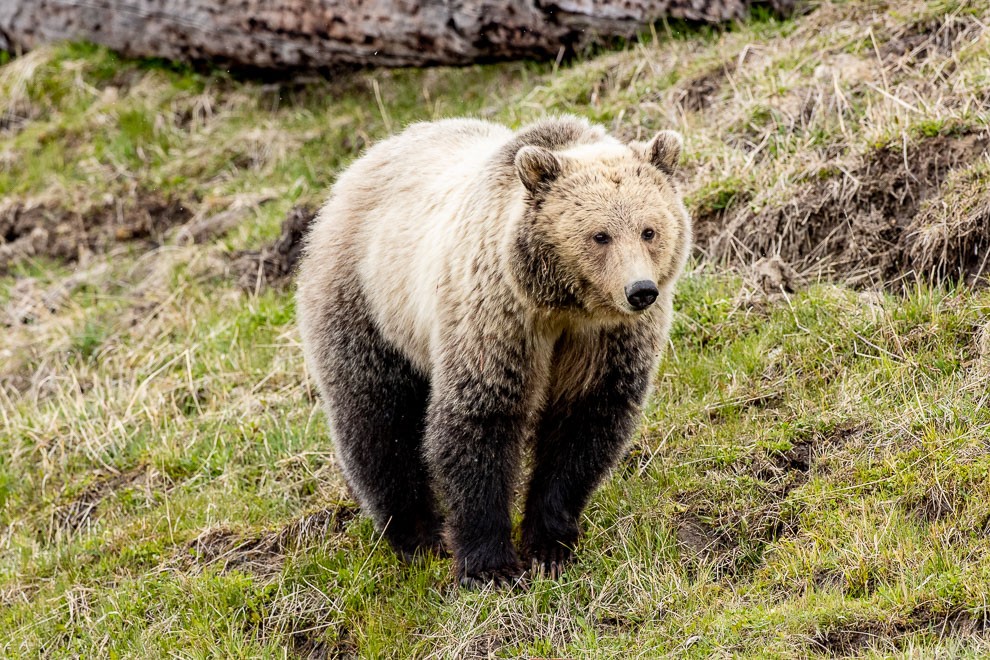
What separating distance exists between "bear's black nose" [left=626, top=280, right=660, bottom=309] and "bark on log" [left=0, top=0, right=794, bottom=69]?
5.22m

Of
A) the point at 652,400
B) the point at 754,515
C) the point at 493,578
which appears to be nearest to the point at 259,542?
the point at 493,578

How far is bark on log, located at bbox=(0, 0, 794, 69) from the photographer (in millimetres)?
9664

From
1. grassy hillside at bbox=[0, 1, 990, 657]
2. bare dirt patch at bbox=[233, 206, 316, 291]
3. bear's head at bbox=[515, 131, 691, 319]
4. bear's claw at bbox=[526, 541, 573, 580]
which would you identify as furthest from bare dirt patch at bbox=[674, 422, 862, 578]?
bare dirt patch at bbox=[233, 206, 316, 291]

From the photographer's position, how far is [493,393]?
5.49 metres

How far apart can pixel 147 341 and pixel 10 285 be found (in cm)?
194

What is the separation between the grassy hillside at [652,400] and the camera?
5.45 metres

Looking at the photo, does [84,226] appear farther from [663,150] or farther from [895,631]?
[895,631]

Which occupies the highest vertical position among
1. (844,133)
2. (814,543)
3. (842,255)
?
(844,133)

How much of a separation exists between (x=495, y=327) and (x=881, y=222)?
3.08 metres

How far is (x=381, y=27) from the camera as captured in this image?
9.95 m

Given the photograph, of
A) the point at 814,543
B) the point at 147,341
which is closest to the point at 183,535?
the point at 147,341

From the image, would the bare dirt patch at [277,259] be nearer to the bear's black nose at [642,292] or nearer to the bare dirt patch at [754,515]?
the bare dirt patch at [754,515]

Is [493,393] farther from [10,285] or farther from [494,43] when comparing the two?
[10,285]

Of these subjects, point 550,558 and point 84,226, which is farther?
point 84,226
